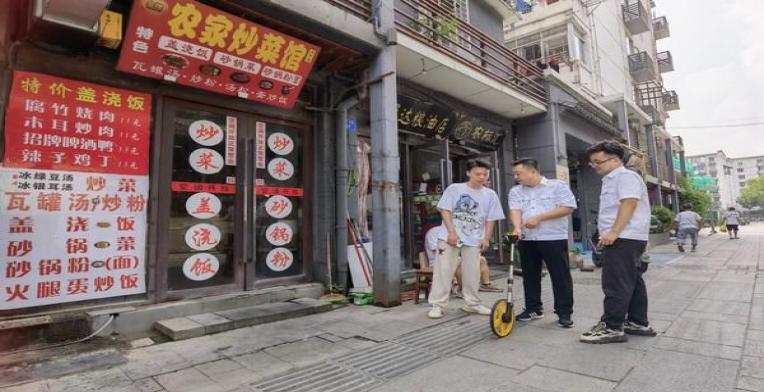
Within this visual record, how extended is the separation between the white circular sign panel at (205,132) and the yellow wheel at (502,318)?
13.8 ft

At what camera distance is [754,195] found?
3007 inches

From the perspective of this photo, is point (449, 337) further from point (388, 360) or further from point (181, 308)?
point (181, 308)

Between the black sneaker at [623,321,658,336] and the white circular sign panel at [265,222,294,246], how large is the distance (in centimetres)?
455

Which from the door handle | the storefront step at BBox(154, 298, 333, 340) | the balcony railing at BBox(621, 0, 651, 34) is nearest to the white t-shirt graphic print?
the storefront step at BBox(154, 298, 333, 340)

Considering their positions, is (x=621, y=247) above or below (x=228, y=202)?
below

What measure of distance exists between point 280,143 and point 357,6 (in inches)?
96.2

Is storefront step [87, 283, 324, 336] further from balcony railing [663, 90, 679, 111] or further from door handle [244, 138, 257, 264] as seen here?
balcony railing [663, 90, 679, 111]

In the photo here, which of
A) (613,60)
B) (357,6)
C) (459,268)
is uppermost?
(613,60)

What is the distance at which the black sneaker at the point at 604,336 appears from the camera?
356cm

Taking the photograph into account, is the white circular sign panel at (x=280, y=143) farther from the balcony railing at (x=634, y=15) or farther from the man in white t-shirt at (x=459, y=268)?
the balcony railing at (x=634, y=15)

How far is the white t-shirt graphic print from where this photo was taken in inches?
188

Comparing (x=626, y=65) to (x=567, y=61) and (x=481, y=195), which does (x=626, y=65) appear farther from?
(x=481, y=195)

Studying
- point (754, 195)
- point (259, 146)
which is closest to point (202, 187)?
point (259, 146)

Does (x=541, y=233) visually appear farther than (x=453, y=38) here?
No
